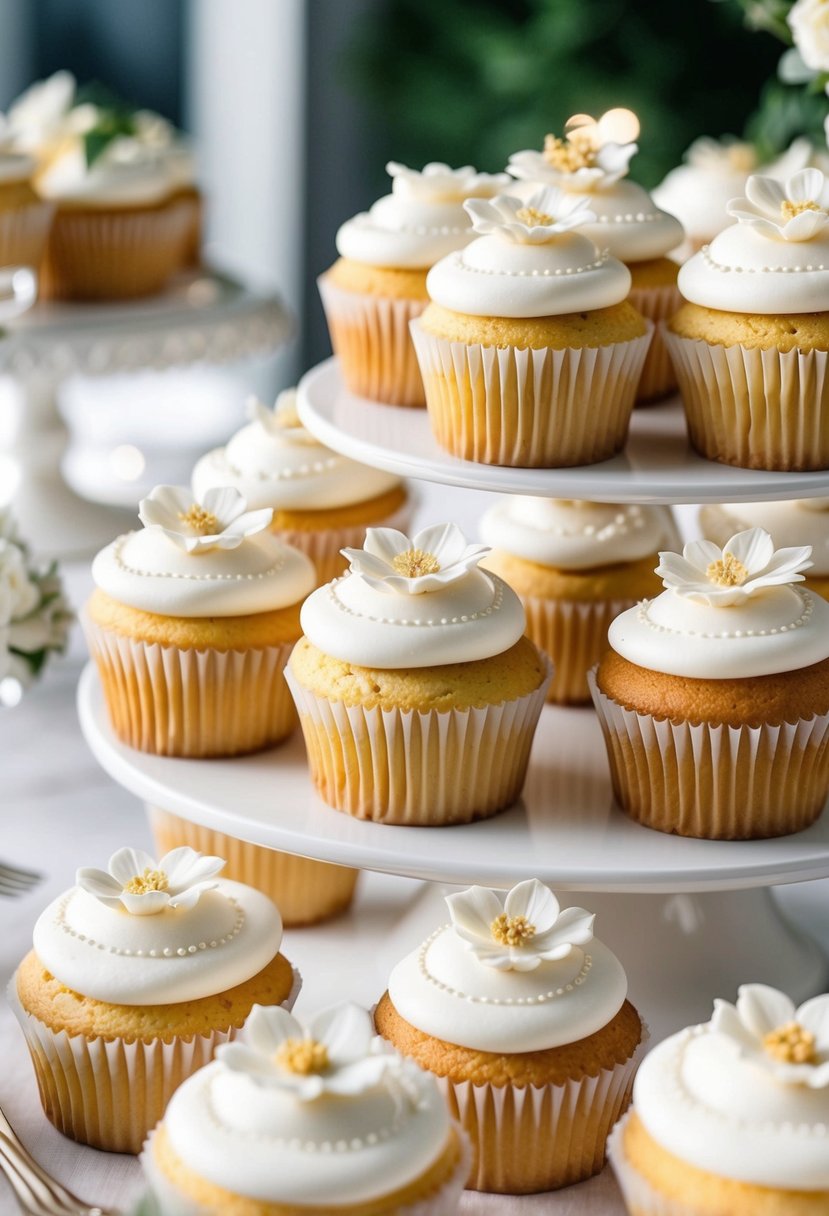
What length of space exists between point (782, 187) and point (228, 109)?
3.92m

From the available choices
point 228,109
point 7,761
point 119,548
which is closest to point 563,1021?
point 119,548

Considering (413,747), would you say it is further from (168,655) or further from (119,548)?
(119,548)

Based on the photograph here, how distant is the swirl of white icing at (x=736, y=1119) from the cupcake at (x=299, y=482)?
3.12 ft

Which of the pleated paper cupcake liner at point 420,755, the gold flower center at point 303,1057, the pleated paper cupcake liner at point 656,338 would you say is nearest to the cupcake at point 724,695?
the pleated paper cupcake liner at point 420,755

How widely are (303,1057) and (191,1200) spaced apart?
132 mm

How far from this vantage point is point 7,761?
2.52 metres

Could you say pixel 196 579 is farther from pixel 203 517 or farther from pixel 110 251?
pixel 110 251

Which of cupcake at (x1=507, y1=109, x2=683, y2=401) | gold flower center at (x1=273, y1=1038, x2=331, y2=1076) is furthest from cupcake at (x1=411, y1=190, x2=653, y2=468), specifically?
gold flower center at (x1=273, y1=1038, x2=331, y2=1076)

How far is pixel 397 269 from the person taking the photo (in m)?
2.00

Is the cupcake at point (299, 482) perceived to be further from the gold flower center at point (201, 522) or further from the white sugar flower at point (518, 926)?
the white sugar flower at point (518, 926)

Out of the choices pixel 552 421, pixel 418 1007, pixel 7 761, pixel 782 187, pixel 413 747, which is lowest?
pixel 7 761

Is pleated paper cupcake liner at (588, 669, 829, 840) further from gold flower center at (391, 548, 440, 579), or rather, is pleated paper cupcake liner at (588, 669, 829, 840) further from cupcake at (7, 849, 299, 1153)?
cupcake at (7, 849, 299, 1153)

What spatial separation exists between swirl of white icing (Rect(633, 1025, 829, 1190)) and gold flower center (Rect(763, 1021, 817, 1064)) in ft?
0.06

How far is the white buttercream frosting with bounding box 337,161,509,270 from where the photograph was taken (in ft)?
6.44
